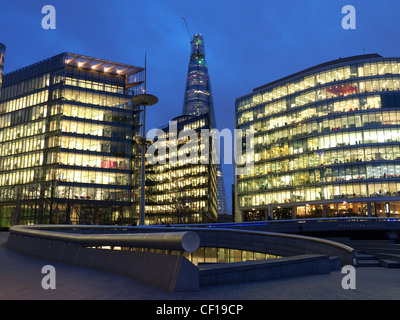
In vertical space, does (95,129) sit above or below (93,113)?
below

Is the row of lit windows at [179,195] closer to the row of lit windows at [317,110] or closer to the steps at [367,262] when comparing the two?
the row of lit windows at [317,110]

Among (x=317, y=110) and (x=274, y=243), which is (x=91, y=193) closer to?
(x=317, y=110)

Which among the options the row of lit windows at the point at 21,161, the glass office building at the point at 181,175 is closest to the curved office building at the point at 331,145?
the glass office building at the point at 181,175

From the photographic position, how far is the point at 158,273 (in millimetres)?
10312

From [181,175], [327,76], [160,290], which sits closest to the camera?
[160,290]

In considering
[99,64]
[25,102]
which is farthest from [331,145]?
[25,102]

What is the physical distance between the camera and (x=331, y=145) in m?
→ 79.0

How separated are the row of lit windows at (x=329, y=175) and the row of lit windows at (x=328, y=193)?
1370 millimetres

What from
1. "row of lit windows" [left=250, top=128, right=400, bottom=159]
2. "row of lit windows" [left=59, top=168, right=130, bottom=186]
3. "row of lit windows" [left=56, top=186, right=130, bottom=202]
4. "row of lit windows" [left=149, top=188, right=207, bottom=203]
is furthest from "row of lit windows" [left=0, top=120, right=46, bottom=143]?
"row of lit windows" [left=250, top=128, right=400, bottom=159]

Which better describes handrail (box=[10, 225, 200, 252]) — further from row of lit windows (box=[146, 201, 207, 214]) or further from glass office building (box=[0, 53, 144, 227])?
row of lit windows (box=[146, 201, 207, 214])

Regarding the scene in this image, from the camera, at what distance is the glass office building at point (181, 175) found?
122000 mm

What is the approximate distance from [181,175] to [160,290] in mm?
125423
